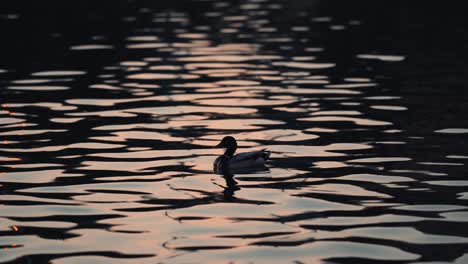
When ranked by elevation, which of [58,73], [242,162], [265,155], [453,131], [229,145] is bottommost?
[453,131]

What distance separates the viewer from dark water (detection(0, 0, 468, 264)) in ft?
54.7

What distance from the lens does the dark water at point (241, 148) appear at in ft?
54.7

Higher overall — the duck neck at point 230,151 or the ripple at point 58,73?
the ripple at point 58,73

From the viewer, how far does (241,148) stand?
24.6 meters

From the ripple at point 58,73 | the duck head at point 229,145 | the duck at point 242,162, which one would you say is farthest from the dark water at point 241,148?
the duck head at point 229,145

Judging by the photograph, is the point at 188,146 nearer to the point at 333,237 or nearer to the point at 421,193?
the point at 421,193

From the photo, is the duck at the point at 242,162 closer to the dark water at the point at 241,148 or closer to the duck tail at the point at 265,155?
the duck tail at the point at 265,155

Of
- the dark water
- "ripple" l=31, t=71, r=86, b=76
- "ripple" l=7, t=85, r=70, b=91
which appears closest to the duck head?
the dark water

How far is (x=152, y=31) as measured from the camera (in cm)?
5362

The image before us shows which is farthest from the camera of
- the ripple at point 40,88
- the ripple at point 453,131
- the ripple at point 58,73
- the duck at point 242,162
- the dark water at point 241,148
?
the ripple at point 58,73

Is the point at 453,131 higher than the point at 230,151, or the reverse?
the point at 230,151

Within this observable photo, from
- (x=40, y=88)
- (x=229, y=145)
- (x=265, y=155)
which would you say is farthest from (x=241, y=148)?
(x=40, y=88)

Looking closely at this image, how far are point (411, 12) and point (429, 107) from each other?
33940mm

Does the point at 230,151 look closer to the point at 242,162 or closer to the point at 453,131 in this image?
the point at 242,162
